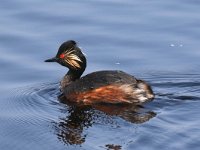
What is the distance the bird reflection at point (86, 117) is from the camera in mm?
10023

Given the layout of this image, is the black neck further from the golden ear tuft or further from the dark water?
the dark water

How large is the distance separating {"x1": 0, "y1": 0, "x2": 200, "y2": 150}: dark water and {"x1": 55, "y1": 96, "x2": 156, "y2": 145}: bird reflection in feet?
0.05

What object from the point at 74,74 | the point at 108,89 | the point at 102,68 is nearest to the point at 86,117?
the point at 108,89

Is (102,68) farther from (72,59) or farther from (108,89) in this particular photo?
(108,89)

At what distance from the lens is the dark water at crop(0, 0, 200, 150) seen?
388 inches

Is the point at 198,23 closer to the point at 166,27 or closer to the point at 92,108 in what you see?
the point at 166,27

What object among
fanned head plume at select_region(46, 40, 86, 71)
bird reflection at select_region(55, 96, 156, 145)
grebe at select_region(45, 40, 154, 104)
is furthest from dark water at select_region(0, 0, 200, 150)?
fanned head plume at select_region(46, 40, 86, 71)

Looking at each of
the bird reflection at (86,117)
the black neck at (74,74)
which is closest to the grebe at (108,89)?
the bird reflection at (86,117)

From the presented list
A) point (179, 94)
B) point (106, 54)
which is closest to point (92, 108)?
point (179, 94)

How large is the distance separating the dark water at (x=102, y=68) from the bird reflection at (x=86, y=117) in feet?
0.05

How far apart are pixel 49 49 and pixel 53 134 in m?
3.65

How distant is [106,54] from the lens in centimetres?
1333

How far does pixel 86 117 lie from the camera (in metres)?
10.8

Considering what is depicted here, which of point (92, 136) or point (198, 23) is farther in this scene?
point (198, 23)
